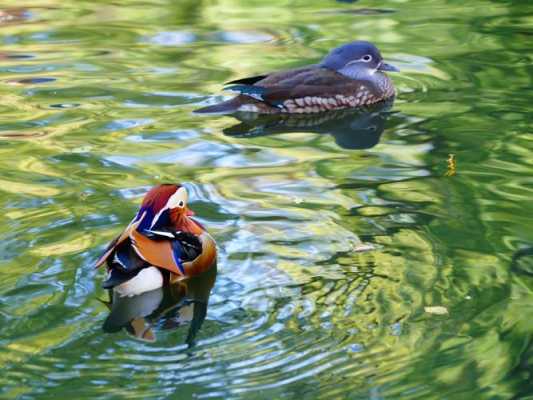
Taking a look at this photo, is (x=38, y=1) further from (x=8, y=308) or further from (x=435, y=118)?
(x=8, y=308)

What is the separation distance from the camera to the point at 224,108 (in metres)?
8.91

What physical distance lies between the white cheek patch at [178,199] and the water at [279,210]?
1.17ft

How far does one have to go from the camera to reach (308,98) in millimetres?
9102

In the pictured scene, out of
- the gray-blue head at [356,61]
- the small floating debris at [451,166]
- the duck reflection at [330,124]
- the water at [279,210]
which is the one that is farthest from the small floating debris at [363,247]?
the gray-blue head at [356,61]

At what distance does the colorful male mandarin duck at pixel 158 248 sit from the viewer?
5527 millimetres

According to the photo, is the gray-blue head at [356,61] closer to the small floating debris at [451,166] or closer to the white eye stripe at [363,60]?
the white eye stripe at [363,60]

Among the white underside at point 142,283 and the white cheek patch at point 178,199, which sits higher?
the white cheek patch at point 178,199

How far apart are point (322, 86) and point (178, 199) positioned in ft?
11.6

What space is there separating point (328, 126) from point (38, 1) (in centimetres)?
531

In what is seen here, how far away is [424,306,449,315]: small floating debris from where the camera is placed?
535 centimetres

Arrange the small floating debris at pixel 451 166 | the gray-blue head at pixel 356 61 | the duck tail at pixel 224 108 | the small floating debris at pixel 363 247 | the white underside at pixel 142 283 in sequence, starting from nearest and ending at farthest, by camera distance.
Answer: the white underside at pixel 142 283 → the small floating debris at pixel 363 247 → the small floating debris at pixel 451 166 → the duck tail at pixel 224 108 → the gray-blue head at pixel 356 61

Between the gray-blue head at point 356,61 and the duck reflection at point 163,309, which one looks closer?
the duck reflection at point 163,309

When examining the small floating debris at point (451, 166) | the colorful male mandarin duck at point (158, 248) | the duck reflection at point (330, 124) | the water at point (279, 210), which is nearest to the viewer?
the water at point (279, 210)

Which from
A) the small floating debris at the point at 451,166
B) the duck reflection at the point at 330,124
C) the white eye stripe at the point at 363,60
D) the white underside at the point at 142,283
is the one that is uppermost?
the white eye stripe at the point at 363,60
